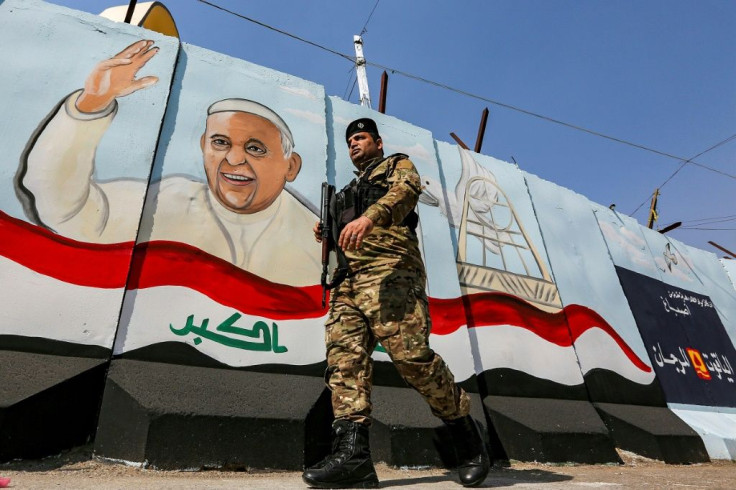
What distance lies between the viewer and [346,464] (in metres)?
1.54

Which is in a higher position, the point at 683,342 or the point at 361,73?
the point at 361,73

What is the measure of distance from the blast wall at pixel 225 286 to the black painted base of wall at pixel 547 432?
0.01 metres

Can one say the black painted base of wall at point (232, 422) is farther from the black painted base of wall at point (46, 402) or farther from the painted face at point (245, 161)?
the painted face at point (245, 161)

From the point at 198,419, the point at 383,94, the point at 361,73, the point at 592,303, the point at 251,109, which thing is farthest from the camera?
the point at 361,73

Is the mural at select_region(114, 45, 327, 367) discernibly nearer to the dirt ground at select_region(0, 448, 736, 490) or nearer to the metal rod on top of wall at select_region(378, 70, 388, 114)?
the dirt ground at select_region(0, 448, 736, 490)

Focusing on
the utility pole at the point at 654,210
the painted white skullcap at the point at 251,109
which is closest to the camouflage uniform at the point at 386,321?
the painted white skullcap at the point at 251,109

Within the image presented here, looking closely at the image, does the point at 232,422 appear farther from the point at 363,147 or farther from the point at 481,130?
the point at 481,130

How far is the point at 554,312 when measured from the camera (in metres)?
4.04

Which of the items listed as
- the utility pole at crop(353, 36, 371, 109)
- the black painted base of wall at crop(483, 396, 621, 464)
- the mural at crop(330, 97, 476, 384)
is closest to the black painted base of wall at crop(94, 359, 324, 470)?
the mural at crop(330, 97, 476, 384)

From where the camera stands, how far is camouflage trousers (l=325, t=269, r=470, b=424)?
1.70 m

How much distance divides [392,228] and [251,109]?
179 cm

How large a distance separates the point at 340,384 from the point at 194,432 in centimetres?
79

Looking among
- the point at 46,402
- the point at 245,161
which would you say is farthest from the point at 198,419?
the point at 245,161

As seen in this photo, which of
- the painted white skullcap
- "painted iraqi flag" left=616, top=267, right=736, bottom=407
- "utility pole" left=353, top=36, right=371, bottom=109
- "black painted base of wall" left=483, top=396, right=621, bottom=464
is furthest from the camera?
"utility pole" left=353, top=36, right=371, bottom=109
